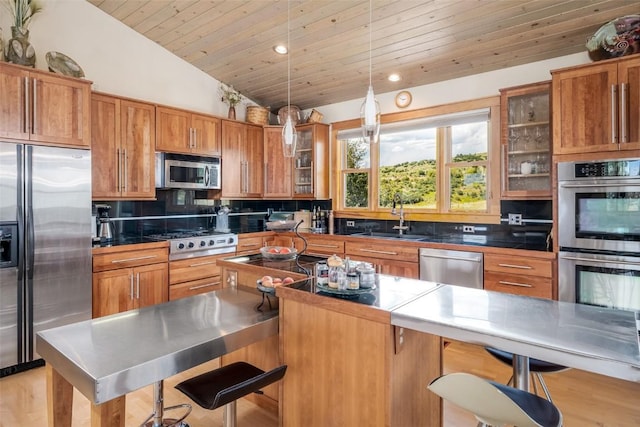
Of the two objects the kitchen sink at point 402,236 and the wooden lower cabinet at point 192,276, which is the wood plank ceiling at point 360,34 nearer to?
the kitchen sink at point 402,236

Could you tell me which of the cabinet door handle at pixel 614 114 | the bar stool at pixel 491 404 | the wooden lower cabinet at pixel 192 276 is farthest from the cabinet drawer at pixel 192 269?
the cabinet door handle at pixel 614 114

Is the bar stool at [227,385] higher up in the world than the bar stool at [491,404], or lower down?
lower down

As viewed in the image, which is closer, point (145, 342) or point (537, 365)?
point (145, 342)

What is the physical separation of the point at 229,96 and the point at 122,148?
1.63m

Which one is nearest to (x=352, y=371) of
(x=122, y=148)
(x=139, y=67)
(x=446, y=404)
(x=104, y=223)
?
(x=446, y=404)

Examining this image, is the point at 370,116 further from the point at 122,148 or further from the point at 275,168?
the point at 275,168

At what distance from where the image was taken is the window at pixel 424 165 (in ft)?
12.5

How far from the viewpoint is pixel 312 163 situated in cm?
481

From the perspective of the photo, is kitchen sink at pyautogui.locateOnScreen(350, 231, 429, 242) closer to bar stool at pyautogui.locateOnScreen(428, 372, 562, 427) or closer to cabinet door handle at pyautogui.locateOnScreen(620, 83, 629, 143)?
cabinet door handle at pyautogui.locateOnScreen(620, 83, 629, 143)

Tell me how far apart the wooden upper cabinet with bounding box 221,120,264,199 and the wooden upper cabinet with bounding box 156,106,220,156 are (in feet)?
0.52

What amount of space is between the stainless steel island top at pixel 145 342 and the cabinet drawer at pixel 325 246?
86.4 inches

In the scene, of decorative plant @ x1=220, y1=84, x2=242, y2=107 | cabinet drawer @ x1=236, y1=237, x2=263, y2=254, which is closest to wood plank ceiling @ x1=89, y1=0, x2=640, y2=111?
decorative plant @ x1=220, y1=84, x2=242, y2=107

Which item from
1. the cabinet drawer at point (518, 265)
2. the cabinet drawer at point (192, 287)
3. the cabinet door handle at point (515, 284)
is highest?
the cabinet drawer at point (518, 265)

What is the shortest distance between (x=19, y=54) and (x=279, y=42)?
221cm
